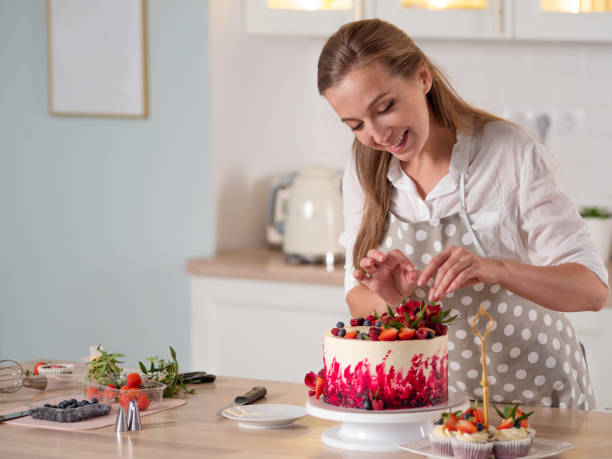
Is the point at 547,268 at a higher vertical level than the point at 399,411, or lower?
higher

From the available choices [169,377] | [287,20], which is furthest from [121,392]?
[287,20]

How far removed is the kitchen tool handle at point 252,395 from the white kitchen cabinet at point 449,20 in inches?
59.3

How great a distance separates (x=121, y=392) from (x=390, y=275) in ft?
1.71

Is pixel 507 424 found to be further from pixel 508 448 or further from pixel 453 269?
pixel 453 269

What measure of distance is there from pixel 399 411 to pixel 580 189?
2.05 metres

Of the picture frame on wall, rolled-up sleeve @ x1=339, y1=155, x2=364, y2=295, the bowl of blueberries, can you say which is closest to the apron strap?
rolled-up sleeve @ x1=339, y1=155, x2=364, y2=295

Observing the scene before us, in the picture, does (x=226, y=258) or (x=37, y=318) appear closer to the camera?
(x=226, y=258)

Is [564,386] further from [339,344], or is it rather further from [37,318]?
[37,318]

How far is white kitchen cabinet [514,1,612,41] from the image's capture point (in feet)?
9.29

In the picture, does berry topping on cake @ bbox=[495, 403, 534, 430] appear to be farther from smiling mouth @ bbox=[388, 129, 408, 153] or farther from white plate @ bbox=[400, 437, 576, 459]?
smiling mouth @ bbox=[388, 129, 408, 153]

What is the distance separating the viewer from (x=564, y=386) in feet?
6.14

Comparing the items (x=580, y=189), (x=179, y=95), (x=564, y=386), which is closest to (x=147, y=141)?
(x=179, y=95)

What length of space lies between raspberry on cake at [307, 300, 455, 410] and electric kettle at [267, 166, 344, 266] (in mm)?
1547

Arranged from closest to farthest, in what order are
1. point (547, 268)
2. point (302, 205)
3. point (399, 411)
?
point (399, 411) < point (547, 268) < point (302, 205)
